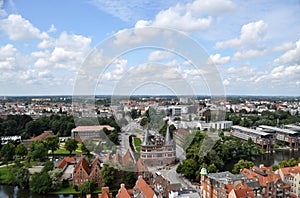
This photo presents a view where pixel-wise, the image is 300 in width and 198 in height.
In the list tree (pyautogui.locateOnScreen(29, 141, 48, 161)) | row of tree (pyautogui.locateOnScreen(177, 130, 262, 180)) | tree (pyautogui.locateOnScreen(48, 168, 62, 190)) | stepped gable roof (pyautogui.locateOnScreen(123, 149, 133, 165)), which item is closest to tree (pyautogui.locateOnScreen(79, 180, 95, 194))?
tree (pyautogui.locateOnScreen(48, 168, 62, 190))

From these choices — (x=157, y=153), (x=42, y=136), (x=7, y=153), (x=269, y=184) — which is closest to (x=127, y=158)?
(x=157, y=153)

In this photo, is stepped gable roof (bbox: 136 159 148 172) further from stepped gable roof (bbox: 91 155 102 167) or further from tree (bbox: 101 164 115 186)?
stepped gable roof (bbox: 91 155 102 167)

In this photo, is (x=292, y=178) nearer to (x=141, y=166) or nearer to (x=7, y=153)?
(x=141, y=166)

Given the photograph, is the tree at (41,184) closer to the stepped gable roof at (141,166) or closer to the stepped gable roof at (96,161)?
the stepped gable roof at (96,161)

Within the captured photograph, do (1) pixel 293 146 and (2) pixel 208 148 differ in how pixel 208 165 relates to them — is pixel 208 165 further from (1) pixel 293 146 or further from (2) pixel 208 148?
(1) pixel 293 146

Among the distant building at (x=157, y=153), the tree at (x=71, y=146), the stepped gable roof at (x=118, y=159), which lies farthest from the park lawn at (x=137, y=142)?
the tree at (x=71, y=146)

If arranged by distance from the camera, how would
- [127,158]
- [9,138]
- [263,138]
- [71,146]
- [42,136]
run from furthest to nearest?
[42,136] → [9,138] → [263,138] → [71,146] → [127,158]
